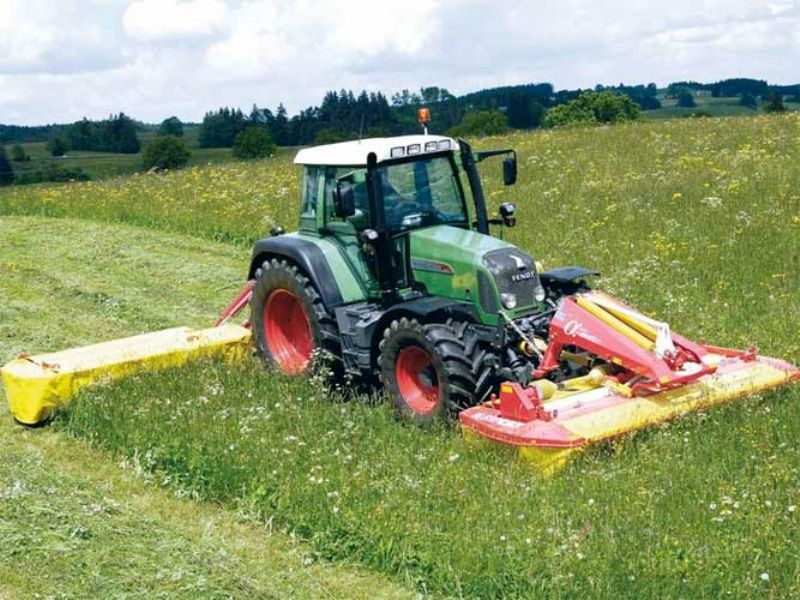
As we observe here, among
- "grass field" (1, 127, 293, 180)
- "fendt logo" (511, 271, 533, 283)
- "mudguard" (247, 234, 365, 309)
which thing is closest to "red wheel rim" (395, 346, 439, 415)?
"fendt logo" (511, 271, 533, 283)

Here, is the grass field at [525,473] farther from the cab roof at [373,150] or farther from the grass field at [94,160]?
the grass field at [94,160]

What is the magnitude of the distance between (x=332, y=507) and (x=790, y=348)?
503cm

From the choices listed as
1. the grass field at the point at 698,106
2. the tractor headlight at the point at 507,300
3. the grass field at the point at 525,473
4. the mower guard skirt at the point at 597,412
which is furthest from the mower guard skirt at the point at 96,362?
the grass field at the point at 698,106

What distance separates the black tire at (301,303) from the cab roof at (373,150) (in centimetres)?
102

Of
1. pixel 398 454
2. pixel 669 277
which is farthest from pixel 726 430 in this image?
pixel 669 277

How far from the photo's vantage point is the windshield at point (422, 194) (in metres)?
8.89

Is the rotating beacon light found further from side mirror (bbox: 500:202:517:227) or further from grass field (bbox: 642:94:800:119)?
grass field (bbox: 642:94:800:119)

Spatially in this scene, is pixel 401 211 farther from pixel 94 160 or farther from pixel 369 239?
Result: pixel 94 160

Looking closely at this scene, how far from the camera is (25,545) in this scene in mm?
6246

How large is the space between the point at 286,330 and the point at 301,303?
750mm

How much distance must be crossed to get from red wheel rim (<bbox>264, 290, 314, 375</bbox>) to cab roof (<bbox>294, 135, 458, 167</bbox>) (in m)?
1.31

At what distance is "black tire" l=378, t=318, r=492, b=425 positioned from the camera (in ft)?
25.2

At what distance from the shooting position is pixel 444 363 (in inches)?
302

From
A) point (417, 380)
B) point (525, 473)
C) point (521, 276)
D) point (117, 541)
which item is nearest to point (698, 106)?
point (521, 276)
